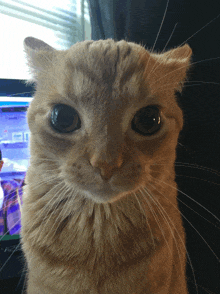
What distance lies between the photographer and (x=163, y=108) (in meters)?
0.50

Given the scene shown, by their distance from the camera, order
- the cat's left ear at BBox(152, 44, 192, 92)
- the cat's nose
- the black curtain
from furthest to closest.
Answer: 1. the black curtain
2. the cat's left ear at BBox(152, 44, 192, 92)
3. the cat's nose

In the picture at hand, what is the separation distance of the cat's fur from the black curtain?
14 centimetres

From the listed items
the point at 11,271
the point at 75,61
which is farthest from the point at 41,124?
the point at 11,271

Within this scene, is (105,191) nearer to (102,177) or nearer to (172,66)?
(102,177)

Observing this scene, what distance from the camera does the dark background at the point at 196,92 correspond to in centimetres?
64

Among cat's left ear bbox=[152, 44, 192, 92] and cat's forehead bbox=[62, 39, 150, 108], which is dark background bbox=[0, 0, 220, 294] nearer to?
cat's left ear bbox=[152, 44, 192, 92]

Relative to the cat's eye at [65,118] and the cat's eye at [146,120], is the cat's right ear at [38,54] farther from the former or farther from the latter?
the cat's eye at [146,120]

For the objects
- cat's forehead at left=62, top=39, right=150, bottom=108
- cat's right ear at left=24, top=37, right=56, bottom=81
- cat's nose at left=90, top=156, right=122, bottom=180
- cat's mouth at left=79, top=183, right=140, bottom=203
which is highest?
cat's right ear at left=24, top=37, right=56, bottom=81

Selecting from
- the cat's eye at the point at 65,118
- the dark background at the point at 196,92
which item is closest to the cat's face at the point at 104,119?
the cat's eye at the point at 65,118

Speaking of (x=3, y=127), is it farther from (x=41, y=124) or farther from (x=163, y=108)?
(x=163, y=108)

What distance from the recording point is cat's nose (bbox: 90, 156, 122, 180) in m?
0.39

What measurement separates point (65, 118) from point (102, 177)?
0.54ft

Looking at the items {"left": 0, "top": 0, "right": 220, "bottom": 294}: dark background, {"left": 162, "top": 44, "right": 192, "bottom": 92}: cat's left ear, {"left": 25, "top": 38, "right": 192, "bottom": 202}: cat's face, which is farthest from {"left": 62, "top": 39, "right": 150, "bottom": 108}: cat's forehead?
{"left": 0, "top": 0, "right": 220, "bottom": 294}: dark background

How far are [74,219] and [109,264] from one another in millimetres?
132
